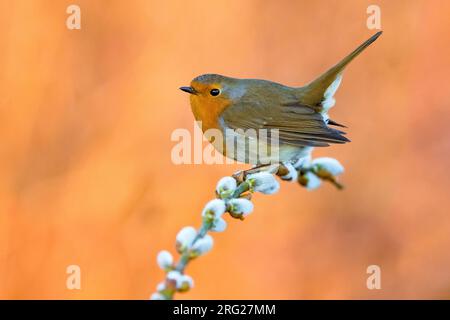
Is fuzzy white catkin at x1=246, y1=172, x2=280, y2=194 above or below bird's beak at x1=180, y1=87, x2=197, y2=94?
below

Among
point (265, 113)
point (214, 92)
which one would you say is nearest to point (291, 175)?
point (265, 113)

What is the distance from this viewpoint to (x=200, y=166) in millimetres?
3670

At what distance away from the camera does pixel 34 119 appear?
3.66m

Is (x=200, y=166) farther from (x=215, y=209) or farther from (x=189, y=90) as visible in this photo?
(x=215, y=209)

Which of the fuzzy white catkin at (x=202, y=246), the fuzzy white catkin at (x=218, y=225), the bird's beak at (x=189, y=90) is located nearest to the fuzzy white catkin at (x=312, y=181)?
the fuzzy white catkin at (x=218, y=225)

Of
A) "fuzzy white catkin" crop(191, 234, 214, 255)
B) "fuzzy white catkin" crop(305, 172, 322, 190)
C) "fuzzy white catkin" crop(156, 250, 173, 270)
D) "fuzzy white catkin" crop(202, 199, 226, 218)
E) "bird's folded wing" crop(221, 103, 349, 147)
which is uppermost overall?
"bird's folded wing" crop(221, 103, 349, 147)

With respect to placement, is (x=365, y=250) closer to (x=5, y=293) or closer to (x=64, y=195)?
(x=64, y=195)

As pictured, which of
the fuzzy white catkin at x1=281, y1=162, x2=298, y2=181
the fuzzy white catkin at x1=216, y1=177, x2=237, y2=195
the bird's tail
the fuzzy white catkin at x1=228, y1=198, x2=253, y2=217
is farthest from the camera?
the bird's tail

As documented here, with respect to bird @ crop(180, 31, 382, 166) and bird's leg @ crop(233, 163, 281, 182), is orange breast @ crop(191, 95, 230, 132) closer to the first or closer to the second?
bird @ crop(180, 31, 382, 166)

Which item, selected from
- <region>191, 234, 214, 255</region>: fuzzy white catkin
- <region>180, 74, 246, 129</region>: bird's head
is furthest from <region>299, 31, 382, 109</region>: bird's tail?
<region>191, 234, 214, 255</region>: fuzzy white catkin

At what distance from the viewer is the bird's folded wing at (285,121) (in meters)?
2.77

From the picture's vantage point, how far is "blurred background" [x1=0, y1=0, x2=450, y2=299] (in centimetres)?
351

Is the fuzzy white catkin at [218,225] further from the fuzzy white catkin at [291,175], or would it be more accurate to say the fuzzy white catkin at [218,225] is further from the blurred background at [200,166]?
the blurred background at [200,166]

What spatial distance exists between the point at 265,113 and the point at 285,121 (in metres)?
0.15
